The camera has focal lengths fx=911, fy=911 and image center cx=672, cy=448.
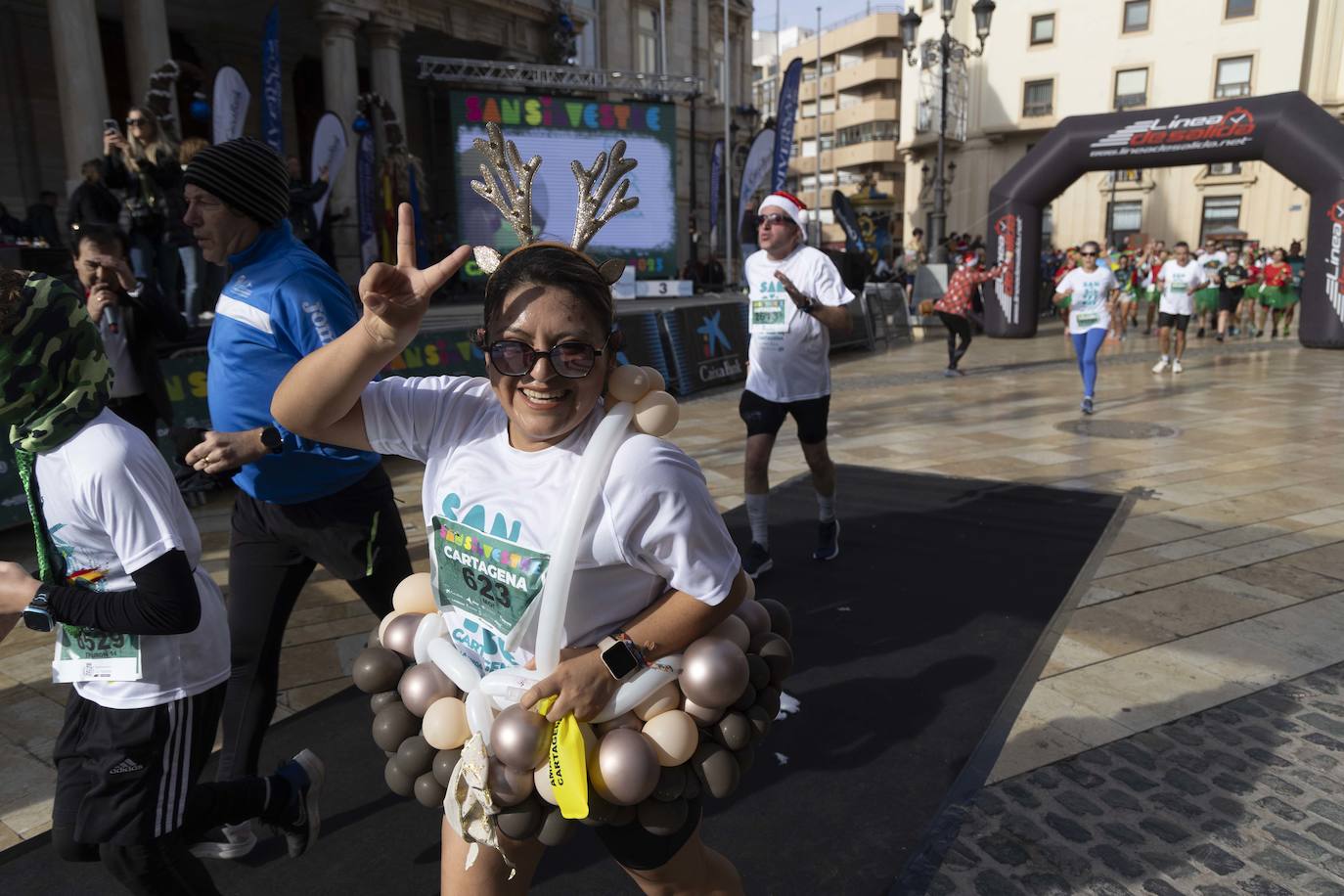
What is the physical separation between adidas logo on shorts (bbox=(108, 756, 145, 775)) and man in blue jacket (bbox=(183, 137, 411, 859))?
2.54ft

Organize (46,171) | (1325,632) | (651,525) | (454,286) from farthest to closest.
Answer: (454,286) → (46,171) → (1325,632) → (651,525)

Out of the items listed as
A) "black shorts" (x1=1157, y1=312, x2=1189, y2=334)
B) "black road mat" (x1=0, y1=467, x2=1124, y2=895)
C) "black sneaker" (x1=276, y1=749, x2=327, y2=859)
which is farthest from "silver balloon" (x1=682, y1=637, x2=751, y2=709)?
"black shorts" (x1=1157, y1=312, x2=1189, y2=334)

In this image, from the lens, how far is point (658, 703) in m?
1.71

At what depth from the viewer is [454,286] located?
22.3m

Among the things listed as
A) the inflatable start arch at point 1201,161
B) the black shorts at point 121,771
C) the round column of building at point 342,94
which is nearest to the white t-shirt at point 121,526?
the black shorts at point 121,771

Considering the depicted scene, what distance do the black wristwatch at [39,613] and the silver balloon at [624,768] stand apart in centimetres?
119

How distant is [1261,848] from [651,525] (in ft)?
7.77

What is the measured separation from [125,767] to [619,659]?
1196 mm

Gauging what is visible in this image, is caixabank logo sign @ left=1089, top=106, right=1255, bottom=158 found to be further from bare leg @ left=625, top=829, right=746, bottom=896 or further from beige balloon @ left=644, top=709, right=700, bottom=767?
beige balloon @ left=644, top=709, right=700, bottom=767

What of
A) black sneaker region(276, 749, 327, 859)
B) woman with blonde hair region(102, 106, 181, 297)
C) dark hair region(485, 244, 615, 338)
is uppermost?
woman with blonde hair region(102, 106, 181, 297)

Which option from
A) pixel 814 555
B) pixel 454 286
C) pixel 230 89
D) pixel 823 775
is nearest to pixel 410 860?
pixel 823 775

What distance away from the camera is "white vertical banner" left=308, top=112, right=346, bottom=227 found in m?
13.1

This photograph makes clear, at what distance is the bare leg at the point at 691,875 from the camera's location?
186 cm

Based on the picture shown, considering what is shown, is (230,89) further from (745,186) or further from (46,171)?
(745,186)
